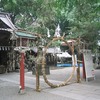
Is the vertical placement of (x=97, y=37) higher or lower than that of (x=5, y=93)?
higher

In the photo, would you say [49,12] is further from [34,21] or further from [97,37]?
[97,37]

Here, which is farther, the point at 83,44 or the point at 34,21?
the point at 34,21

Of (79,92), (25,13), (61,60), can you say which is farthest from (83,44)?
(61,60)

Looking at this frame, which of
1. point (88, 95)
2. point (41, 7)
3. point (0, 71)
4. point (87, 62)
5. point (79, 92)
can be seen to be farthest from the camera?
point (41, 7)

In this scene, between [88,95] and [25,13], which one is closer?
[88,95]

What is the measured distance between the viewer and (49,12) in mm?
24547

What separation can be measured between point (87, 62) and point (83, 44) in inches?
46.7

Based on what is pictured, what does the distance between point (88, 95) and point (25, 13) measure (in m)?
19.2

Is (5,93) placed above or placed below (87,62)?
below

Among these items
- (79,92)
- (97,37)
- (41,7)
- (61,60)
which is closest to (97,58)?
(61,60)

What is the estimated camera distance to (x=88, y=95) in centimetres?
941

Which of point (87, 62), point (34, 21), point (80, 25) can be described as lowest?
point (87, 62)

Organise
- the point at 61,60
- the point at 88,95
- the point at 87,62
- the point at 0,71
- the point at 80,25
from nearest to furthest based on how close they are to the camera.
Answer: the point at 88,95, the point at 87,62, the point at 80,25, the point at 0,71, the point at 61,60

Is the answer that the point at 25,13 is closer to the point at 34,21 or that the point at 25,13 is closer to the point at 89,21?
the point at 34,21
